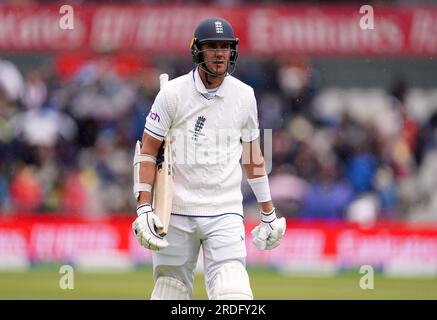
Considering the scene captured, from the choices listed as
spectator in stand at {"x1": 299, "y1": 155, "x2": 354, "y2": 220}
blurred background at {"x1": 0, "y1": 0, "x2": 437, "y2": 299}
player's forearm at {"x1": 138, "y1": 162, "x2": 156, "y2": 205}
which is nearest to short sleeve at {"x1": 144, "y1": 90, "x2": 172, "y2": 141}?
player's forearm at {"x1": 138, "y1": 162, "x2": 156, "y2": 205}

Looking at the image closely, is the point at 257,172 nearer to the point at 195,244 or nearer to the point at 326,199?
the point at 195,244

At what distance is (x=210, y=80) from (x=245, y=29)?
9.06 meters

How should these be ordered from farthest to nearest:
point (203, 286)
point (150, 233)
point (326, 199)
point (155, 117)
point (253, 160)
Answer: point (326, 199) → point (203, 286) → point (253, 160) → point (155, 117) → point (150, 233)

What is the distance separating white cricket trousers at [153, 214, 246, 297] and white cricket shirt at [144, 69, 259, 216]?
0.06m

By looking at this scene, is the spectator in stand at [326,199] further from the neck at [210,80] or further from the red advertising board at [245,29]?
the neck at [210,80]

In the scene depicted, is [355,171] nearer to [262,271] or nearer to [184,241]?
[262,271]

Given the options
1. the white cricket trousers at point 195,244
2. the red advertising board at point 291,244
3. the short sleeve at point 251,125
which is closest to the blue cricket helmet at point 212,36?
the short sleeve at point 251,125

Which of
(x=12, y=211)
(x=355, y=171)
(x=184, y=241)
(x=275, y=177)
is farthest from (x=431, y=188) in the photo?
(x=184, y=241)

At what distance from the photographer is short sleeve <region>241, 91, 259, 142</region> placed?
25.6 ft

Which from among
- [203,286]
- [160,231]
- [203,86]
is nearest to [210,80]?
[203,86]

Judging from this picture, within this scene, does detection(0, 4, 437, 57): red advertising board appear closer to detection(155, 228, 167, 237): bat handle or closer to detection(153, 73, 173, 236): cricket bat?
detection(153, 73, 173, 236): cricket bat

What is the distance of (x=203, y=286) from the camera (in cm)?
1305

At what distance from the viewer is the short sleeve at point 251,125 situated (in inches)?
308

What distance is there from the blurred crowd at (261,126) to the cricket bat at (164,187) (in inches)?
313
